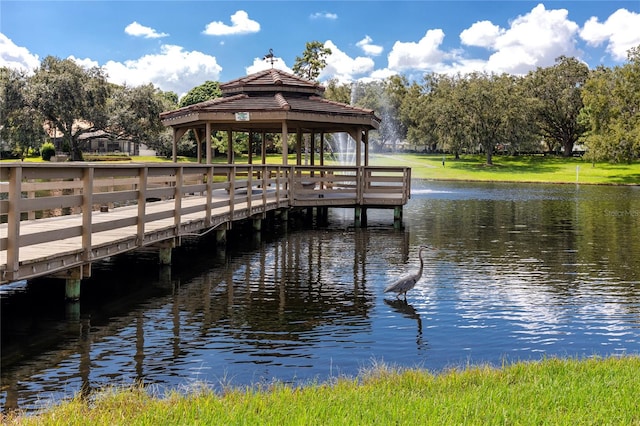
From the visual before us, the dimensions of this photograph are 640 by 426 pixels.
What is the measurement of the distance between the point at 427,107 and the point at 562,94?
56.7 feet

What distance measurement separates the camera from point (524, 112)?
77875 mm

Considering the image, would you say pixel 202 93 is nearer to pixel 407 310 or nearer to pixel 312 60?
pixel 312 60

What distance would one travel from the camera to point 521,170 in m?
72.4

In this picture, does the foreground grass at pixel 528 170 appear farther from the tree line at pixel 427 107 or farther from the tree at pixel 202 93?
the tree at pixel 202 93

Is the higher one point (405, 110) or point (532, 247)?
point (405, 110)

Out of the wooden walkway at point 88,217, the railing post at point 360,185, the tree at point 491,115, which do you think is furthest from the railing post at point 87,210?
the tree at point 491,115

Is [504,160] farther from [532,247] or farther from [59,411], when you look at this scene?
[59,411]

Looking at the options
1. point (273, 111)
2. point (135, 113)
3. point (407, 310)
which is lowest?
point (407, 310)

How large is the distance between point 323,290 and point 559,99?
8039 centimetres

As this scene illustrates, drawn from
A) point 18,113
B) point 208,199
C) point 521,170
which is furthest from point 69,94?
point 521,170

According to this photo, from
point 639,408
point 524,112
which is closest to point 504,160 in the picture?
point 524,112

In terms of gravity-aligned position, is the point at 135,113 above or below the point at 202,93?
below

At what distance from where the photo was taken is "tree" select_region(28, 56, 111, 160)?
182 ft

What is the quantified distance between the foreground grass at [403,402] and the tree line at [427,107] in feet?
177
